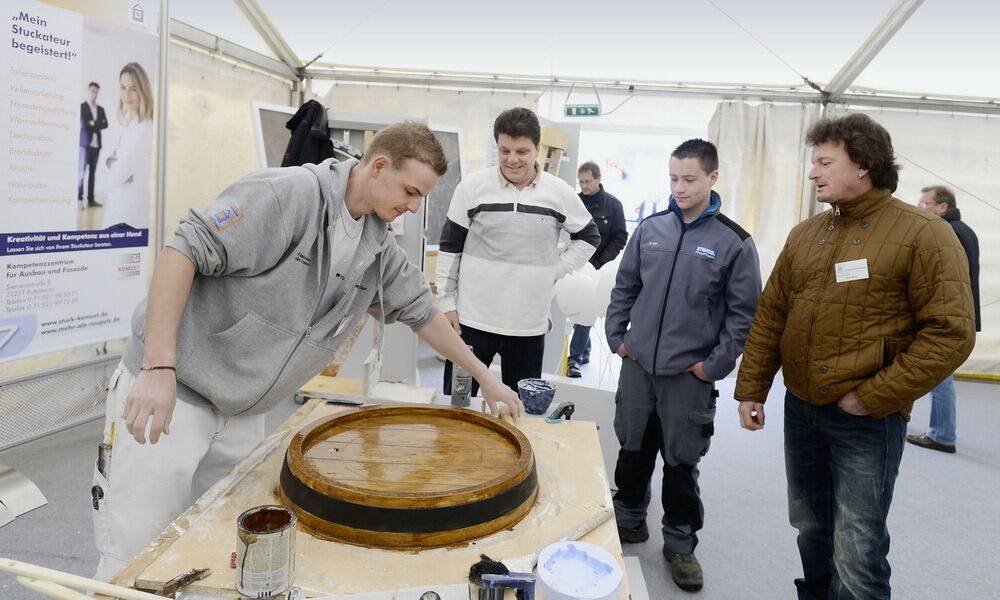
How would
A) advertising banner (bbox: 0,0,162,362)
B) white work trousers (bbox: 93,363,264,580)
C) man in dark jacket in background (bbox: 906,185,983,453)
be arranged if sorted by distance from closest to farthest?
white work trousers (bbox: 93,363,264,580) → advertising banner (bbox: 0,0,162,362) → man in dark jacket in background (bbox: 906,185,983,453)

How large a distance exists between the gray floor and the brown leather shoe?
0.24 feet

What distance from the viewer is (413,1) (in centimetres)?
455

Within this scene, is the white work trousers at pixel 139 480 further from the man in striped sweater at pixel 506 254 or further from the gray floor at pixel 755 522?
→ the man in striped sweater at pixel 506 254

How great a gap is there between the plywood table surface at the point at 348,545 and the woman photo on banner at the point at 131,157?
2367 millimetres

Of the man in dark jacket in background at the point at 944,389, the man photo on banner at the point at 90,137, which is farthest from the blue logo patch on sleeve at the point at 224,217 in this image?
the man in dark jacket in background at the point at 944,389

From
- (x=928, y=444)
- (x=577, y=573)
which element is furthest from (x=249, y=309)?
(x=928, y=444)

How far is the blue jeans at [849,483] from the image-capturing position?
161 centimetres

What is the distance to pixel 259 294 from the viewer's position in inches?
50.0

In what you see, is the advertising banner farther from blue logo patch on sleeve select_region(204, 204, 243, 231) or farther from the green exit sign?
the green exit sign

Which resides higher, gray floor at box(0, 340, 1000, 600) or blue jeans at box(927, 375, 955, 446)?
blue jeans at box(927, 375, 955, 446)

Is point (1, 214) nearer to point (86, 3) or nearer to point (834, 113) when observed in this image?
point (86, 3)

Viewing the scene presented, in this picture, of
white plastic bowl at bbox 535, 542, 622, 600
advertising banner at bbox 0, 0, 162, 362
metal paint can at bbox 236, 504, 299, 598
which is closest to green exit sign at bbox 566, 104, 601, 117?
advertising banner at bbox 0, 0, 162, 362

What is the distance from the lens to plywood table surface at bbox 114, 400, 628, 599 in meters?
0.95

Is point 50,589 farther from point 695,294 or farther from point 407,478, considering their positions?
point 695,294
